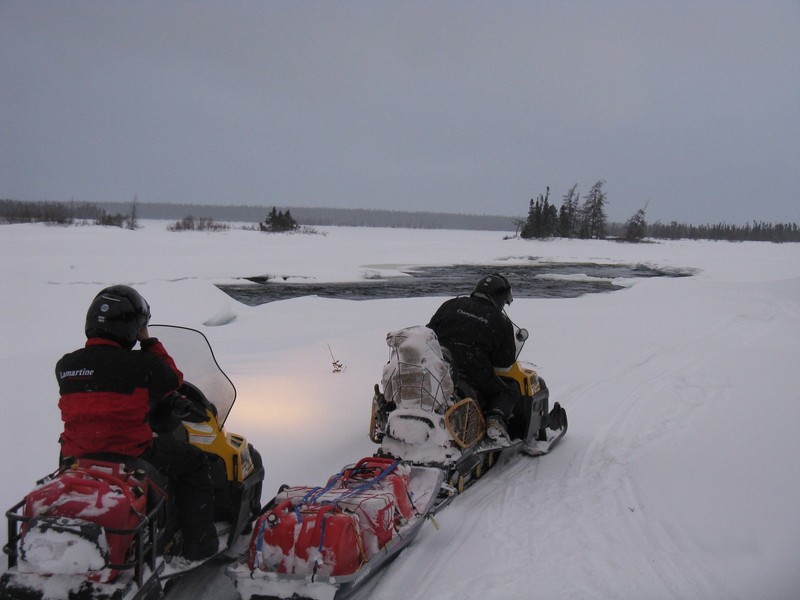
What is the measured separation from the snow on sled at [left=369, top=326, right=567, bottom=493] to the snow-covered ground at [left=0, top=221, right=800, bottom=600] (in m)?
0.27

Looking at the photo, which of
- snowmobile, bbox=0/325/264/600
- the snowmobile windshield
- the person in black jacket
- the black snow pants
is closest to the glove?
snowmobile, bbox=0/325/264/600

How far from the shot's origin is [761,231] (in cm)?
11081

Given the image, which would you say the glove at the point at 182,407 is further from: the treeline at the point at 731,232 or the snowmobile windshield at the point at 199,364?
the treeline at the point at 731,232

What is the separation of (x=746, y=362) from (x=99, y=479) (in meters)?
8.62

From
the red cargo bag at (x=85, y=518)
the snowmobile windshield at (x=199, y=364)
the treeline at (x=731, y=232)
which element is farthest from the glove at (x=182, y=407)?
the treeline at (x=731, y=232)

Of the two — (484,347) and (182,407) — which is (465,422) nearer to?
(484,347)

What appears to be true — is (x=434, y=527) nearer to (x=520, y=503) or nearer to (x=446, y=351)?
(x=520, y=503)

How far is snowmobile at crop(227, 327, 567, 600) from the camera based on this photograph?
3.08 meters

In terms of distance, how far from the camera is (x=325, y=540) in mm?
3113

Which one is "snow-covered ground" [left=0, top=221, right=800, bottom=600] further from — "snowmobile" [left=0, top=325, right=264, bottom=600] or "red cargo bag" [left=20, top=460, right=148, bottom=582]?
"red cargo bag" [left=20, top=460, right=148, bottom=582]

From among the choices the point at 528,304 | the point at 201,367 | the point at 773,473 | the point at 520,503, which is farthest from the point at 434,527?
the point at 528,304

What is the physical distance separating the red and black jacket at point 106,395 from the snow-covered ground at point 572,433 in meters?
0.98

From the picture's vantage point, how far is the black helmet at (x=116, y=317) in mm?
3016

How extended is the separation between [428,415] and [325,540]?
5.13 feet
